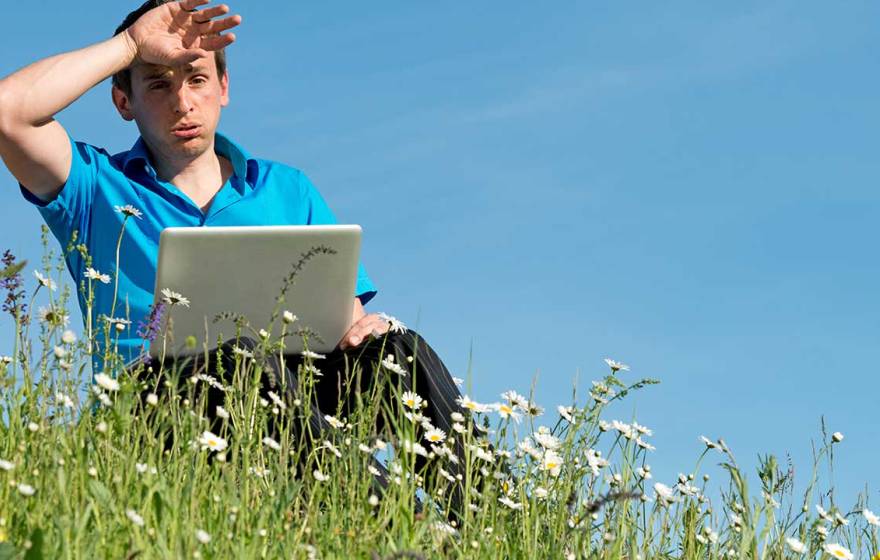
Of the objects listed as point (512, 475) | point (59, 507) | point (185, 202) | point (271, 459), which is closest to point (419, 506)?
point (512, 475)

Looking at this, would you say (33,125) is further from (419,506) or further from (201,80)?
(419,506)

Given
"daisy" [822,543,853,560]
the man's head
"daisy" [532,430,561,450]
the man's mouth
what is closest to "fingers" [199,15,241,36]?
the man's head

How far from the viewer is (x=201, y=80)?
534 centimetres

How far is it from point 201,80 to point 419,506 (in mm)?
2409

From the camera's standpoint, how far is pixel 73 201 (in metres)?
5.10

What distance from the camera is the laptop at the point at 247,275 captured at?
4008 mm

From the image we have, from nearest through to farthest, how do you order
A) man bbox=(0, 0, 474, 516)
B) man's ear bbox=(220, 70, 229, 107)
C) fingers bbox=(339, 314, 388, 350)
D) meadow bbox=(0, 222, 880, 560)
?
meadow bbox=(0, 222, 880, 560)
fingers bbox=(339, 314, 388, 350)
man bbox=(0, 0, 474, 516)
man's ear bbox=(220, 70, 229, 107)

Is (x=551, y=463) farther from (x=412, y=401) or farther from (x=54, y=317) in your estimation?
(x=54, y=317)

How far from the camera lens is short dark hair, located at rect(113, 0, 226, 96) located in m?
5.40

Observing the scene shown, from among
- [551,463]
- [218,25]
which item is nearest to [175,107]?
[218,25]

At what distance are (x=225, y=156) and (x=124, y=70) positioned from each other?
2.05 ft

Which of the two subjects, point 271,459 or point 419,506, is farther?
point 419,506

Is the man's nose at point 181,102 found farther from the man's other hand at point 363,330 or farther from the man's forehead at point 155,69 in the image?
the man's other hand at point 363,330

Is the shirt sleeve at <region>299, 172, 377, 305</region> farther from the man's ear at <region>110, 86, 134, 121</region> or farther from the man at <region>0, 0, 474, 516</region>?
the man's ear at <region>110, 86, 134, 121</region>
